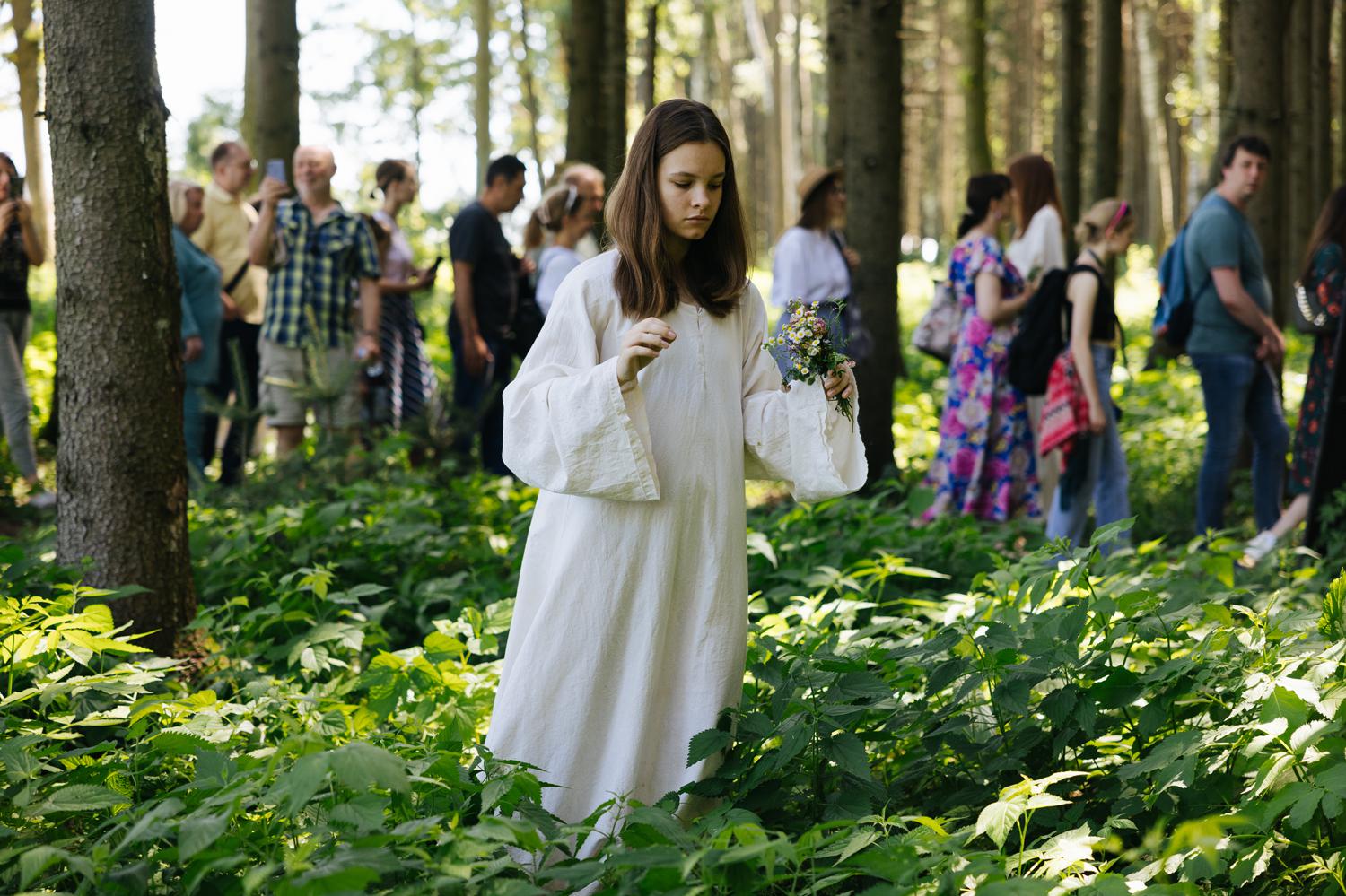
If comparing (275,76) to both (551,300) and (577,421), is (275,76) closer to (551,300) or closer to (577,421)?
(551,300)

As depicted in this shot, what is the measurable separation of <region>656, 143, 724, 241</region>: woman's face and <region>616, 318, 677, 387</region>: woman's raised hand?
1.21 ft

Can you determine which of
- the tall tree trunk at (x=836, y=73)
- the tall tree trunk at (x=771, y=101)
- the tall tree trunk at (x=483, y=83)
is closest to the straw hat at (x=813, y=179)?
the tall tree trunk at (x=836, y=73)

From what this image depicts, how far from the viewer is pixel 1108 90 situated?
11695 mm

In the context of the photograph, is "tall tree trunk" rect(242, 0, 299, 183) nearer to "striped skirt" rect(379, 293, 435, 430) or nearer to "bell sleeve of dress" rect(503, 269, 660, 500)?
"striped skirt" rect(379, 293, 435, 430)

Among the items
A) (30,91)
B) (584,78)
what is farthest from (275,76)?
(30,91)

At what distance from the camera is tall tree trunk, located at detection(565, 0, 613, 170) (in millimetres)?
10461

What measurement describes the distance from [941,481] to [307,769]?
575 cm

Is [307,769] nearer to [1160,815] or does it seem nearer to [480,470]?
[1160,815]

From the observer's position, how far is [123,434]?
447 centimetres

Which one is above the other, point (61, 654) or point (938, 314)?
point (938, 314)

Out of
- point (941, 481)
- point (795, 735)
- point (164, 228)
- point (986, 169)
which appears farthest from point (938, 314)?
point (986, 169)

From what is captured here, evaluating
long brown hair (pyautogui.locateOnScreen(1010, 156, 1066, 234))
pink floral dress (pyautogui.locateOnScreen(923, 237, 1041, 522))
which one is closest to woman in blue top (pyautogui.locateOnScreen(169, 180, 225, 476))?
pink floral dress (pyautogui.locateOnScreen(923, 237, 1041, 522))

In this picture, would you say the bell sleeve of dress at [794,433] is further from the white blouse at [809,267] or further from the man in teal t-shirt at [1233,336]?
the white blouse at [809,267]

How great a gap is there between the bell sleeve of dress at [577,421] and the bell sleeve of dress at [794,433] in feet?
1.20
